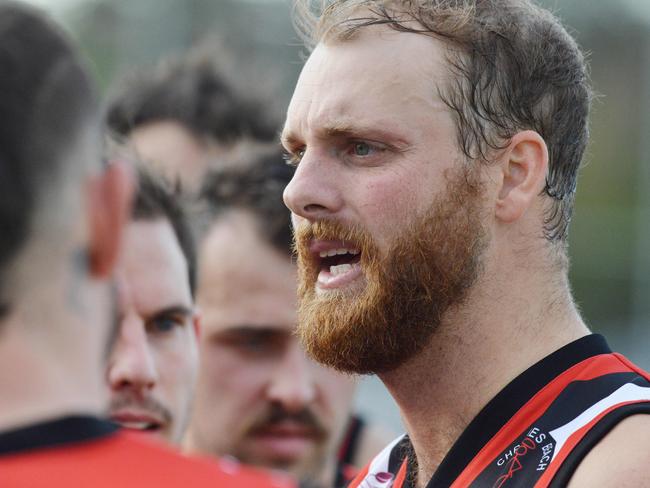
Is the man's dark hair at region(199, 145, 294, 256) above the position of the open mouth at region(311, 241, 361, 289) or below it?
above

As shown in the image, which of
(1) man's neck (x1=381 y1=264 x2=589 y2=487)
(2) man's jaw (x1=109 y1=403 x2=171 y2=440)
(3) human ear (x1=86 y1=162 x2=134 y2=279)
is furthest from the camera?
(2) man's jaw (x1=109 y1=403 x2=171 y2=440)

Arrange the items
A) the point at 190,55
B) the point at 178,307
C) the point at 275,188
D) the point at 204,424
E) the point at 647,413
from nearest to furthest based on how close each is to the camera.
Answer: the point at 647,413 → the point at 178,307 → the point at 204,424 → the point at 275,188 → the point at 190,55

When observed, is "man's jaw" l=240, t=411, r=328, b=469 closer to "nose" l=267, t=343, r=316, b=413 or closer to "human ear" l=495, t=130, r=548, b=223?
"nose" l=267, t=343, r=316, b=413

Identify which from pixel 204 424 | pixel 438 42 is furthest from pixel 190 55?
pixel 438 42

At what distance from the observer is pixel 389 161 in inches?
134

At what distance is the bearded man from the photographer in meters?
3.37

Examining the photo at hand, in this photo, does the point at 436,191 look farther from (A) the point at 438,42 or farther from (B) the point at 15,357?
(B) the point at 15,357

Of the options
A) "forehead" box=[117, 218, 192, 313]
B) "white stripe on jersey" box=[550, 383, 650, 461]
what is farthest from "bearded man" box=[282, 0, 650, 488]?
"forehead" box=[117, 218, 192, 313]

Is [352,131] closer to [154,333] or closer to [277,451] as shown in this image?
[154,333]

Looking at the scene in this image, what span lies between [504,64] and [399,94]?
361 mm

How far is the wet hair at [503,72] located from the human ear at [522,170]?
0.04 metres

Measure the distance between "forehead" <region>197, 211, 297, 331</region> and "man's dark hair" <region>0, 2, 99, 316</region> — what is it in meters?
3.64

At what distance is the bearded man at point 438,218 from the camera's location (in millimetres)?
3373

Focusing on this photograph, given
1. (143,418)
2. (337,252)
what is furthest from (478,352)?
(143,418)
